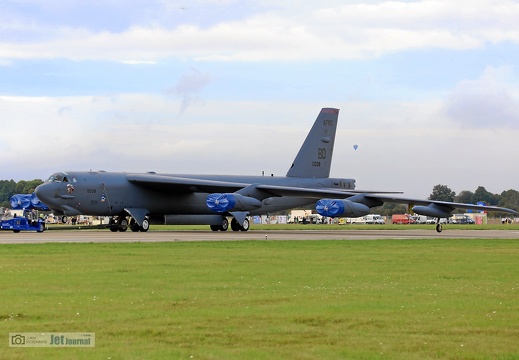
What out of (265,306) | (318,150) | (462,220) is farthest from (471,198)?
(265,306)

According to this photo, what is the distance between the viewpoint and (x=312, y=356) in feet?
31.5

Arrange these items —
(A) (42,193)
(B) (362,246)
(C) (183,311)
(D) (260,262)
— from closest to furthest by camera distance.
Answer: (C) (183,311) < (D) (260,262) < (B) (362,246) < (A) (42,193)

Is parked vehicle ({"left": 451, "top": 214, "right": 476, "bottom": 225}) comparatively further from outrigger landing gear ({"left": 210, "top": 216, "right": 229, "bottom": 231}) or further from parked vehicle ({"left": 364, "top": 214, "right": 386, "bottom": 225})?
outrigger landing gear ({"left": 210, "top": 216, "right": 229, "bottom": 231})

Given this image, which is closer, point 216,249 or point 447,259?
point 447,259

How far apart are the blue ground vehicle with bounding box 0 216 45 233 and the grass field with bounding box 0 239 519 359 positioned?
25646 millimetres

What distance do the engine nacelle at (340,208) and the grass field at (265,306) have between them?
25.2 metres

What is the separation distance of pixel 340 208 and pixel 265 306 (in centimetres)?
3657

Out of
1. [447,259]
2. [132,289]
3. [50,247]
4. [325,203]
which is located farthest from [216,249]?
[325,203]

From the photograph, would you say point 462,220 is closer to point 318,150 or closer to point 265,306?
point 318,150

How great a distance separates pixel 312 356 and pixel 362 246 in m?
23.1

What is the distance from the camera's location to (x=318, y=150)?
200ft

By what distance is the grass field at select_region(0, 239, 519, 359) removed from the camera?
10.1 m

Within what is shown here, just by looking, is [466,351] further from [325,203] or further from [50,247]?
[325,203]

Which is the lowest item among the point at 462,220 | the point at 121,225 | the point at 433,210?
the point at 121,225
